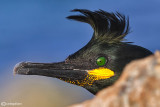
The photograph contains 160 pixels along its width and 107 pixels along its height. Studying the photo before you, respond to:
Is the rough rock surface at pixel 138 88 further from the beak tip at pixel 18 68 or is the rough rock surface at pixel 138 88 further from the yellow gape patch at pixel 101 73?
the beak tip at pixel 18 68

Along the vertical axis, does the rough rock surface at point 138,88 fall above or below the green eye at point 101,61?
below

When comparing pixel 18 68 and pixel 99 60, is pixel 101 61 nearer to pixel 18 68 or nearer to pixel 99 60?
pixel 99 60

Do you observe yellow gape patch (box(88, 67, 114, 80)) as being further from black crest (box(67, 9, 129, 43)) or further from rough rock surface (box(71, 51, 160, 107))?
rough rock surface (box(71, 51, 160, 107))

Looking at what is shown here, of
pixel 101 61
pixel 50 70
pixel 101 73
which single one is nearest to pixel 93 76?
pixel 101 73

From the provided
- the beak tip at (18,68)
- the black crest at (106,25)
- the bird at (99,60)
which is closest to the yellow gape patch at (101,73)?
the bird at (99,60)

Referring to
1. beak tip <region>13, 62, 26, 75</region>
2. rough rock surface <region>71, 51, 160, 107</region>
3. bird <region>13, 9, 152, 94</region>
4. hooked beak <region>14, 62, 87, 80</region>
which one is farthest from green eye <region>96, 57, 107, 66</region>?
rough rock surface <region>71, 51, 160, 107</region>

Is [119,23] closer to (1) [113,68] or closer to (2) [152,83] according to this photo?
(1) [113,68]
